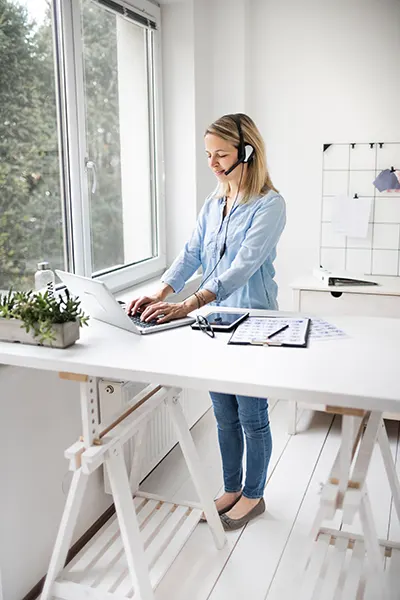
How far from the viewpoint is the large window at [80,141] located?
227cm

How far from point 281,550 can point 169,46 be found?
7.70ft

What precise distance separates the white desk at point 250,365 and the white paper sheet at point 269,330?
4 centimetres

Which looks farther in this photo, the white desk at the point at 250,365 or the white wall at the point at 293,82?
the white wall at the point at 293,82

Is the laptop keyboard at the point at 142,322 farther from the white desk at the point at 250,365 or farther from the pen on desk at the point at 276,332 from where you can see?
the pen on desk at the point at 276,332

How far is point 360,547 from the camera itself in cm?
171

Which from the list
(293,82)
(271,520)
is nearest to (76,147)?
(293,82)

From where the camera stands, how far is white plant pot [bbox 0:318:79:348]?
1711 mm

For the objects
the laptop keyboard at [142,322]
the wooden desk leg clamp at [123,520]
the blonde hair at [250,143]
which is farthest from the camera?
the blonde hair at [250,143]

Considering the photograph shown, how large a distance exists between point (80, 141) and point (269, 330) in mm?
1220

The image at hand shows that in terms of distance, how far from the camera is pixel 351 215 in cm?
339

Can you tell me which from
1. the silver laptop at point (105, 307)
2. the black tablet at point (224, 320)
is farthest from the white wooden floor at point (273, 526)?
the silver laptop at point (105, 307)

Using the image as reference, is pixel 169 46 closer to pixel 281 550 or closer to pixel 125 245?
pixel 125 245

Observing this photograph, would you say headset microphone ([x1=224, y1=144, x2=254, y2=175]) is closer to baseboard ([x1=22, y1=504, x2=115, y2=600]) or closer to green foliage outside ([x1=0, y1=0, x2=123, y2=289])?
green foliage outside ([x1=0, y1=0, x2=123, y2=289])

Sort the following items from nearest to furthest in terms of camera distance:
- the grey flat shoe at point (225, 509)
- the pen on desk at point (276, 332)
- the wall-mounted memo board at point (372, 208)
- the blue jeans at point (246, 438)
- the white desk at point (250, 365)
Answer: the white desk at point (250, 365) → the pen on desk at point (276, 332) → the blue jeans at point (246, 438) → the grey flat shoe at point (225, 509) → the wall-mounted memo board at point (372, 208)
